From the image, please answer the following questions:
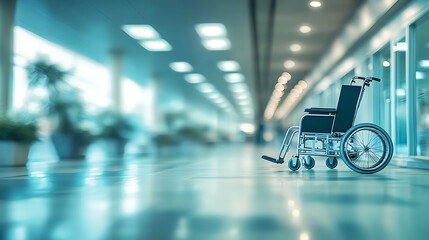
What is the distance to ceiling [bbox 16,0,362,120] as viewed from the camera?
8.25 meters

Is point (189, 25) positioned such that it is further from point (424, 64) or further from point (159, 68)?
point (159, 68)

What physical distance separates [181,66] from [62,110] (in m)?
7.22

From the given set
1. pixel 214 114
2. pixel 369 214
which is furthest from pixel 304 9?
pixel 214 114

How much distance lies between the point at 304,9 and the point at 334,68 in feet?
15.4

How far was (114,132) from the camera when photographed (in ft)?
35.8

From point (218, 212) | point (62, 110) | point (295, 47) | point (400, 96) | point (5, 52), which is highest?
point (295, 47)

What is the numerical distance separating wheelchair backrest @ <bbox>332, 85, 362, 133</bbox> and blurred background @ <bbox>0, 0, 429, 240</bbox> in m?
0.82

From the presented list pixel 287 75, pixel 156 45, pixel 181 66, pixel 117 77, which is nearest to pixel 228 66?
pixel 181 66

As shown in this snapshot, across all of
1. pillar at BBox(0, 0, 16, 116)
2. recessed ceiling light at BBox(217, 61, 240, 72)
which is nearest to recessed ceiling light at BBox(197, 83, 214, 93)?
recessed ceiling light at BBox(217, 61, 240, 72)

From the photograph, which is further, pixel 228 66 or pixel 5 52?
pixel 228 66

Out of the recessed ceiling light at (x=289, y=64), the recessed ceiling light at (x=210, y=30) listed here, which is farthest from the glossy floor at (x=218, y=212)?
the recessed ceiling light at (x=289, y=64)

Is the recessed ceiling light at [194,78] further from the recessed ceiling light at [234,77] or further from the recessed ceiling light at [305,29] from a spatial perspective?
the recessed ceiling light at [305,29]

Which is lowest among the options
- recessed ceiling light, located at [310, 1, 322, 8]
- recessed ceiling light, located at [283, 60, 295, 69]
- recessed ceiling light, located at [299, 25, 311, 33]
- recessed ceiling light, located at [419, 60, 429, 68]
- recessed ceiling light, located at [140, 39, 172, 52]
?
recessed ceiling light, located at [419, 60, 429, 68]

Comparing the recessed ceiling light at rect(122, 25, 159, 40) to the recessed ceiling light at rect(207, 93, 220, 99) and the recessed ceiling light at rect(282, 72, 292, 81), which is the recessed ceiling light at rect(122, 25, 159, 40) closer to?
the recessed ceiling light at rect(282, 72, 292, 81)
